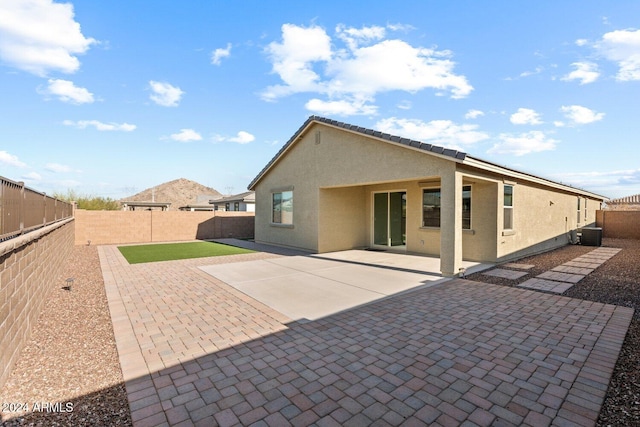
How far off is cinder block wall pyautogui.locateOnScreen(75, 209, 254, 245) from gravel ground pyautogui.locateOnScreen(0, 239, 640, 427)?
1240 centimetres

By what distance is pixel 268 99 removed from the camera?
19062mm

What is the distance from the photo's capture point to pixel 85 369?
3639 millimetres

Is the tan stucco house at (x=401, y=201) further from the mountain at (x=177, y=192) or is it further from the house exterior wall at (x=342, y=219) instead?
the mountain at (x=177, y=192)

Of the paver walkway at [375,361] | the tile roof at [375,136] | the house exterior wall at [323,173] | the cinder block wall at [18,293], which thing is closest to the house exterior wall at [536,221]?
the tile roof at [375,136]

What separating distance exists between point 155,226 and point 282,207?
30.3ft

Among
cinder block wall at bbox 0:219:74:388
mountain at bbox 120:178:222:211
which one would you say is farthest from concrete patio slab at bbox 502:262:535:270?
mountain at bbox 120:178:222:211

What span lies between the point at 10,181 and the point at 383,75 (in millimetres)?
13954

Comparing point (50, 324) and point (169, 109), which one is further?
point (169, 109)

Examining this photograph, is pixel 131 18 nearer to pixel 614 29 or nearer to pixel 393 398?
pixel 393 398

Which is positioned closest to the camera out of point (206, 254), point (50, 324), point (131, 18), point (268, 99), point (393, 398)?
point (393, 398)

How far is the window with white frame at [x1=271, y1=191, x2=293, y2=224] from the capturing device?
50.1 feet

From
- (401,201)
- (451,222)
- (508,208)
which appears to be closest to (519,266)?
(508,208)

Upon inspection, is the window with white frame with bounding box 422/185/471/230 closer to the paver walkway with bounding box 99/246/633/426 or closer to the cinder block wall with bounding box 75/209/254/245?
the paver walkway with bounding box 99/246/633/426

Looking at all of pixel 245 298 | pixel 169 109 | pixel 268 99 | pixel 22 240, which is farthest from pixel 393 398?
pixel 169 109
